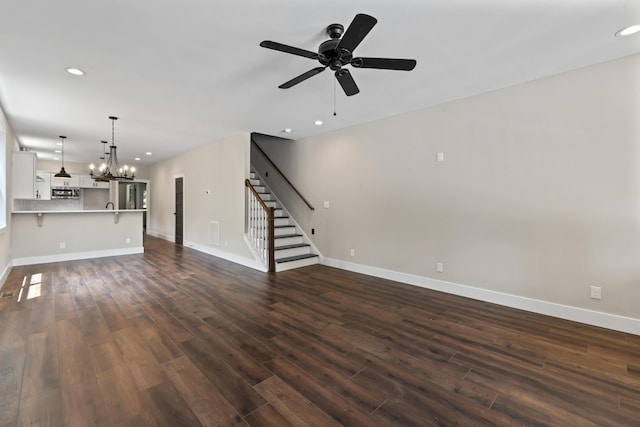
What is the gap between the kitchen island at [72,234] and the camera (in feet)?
17.8

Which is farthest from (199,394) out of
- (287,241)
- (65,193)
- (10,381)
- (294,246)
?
(65,193)

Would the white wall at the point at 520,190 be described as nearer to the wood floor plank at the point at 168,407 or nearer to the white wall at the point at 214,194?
the white wall at the point at 214,194

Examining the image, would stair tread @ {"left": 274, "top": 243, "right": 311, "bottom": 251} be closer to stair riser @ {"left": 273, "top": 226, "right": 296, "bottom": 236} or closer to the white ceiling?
stair riser @ {"left": 273, "top": 226, "right": 296, "bottom": 236}

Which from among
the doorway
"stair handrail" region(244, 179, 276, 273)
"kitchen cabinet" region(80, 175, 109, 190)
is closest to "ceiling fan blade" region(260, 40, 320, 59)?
"stair handrail" region(244, 179, 276, 273)

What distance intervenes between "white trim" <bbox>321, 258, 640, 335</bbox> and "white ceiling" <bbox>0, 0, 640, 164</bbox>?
254cm

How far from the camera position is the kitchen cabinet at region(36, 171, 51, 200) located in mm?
8234

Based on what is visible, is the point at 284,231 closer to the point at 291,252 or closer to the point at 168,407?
the point at 291,252

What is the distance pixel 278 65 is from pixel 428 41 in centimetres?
142

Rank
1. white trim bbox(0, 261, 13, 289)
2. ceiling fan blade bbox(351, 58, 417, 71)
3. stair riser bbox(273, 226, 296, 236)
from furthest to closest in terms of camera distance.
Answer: stair riser bbox(273, 226, 296, 236) < white trim bbox(0, 261, 13, 289) < ceiling fan blade bbox(351, 58, 417, 71)

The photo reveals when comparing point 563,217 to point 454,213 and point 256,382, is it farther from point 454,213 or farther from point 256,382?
point 256,382

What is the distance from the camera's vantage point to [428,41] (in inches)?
95.7

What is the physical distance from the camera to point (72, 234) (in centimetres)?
597

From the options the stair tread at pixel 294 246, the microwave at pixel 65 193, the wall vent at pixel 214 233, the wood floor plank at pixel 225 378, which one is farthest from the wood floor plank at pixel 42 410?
the microwave at pixel 65 193

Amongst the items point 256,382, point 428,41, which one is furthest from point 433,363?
point 428,41
